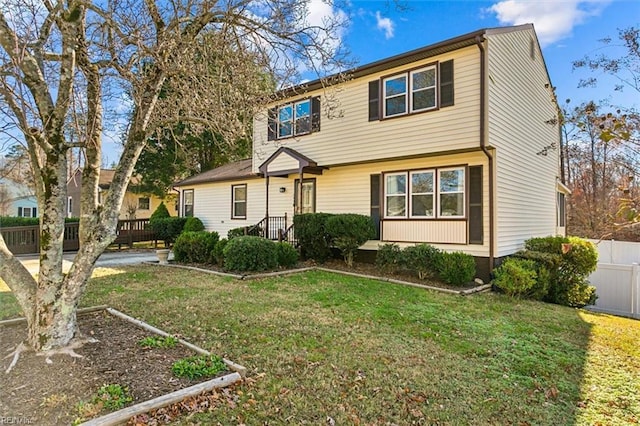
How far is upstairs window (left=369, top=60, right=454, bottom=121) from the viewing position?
392 inches

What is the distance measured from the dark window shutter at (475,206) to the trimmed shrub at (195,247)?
25.1 ft

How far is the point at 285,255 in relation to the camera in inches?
431

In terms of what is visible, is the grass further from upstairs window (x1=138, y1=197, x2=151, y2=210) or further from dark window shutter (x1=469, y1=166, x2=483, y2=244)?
upstairs window (x1=138, y1=197, x2=151, y2=210)

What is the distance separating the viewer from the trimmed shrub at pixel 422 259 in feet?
30.9

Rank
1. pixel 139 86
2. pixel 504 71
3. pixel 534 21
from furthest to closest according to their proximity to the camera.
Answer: pixel 534 21
pixel 504 71
pixel 139 86

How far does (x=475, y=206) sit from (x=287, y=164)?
21.3 ft

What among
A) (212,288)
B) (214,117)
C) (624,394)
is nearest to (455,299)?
(624,394)

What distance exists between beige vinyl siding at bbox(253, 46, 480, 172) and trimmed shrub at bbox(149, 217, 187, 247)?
8.21 metres

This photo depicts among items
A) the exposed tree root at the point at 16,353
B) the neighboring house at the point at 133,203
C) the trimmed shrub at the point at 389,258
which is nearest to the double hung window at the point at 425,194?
the trimmed shrub at the point at 389,258

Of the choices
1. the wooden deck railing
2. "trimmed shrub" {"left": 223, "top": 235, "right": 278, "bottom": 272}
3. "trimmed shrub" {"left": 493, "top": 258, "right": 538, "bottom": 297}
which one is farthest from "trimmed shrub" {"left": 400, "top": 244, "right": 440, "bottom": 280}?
the wooden deck railing

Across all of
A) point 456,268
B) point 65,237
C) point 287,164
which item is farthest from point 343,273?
point 65,237

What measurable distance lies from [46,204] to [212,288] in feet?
14.1

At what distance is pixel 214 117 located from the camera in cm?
563

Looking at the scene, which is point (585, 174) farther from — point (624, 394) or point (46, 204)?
point (46, 204)
